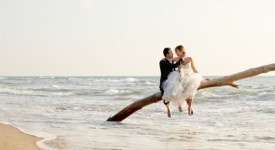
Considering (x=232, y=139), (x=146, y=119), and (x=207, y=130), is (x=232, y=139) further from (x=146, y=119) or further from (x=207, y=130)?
(x=146, y=119)

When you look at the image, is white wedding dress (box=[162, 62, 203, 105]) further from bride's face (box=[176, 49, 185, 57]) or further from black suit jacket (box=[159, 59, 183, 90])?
bride's face (box=[176, 49, 185, 57])

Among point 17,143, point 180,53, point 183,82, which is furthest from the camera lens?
point 183,82

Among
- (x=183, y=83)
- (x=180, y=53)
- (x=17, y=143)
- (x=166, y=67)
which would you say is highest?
(x=180, y=53)

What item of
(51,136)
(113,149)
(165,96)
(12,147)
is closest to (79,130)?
(51,136)

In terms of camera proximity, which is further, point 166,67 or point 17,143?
point 166,67

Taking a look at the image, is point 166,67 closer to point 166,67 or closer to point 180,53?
point 166,67

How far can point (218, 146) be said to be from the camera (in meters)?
7.22

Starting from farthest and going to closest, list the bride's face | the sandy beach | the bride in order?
the bride → the bride's face → the sandy beach

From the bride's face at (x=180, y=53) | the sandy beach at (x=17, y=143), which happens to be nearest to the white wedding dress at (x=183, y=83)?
the bride's face at (x=180, y=53)

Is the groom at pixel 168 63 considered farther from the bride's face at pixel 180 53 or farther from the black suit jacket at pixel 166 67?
the bride's face at pixel 180 53

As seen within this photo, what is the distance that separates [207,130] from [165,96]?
126 cm

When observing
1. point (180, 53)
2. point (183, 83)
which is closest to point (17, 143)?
point (180, 53)

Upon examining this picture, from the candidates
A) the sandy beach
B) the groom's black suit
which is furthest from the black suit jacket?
the sandy beach

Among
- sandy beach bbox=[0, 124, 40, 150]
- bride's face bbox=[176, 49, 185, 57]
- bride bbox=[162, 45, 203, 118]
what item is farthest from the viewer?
bride bbox=[162, 45, 203, 118]
